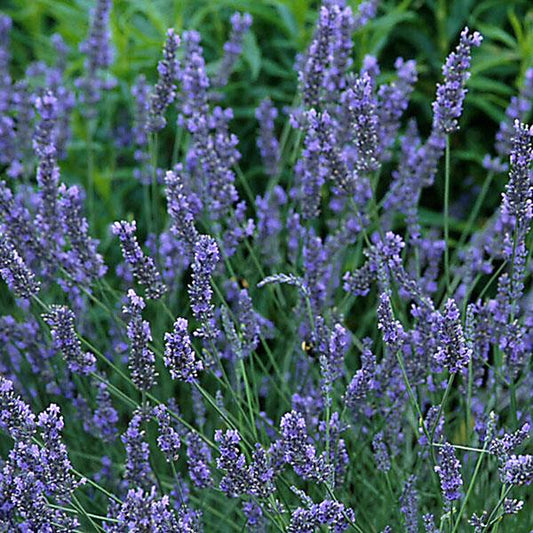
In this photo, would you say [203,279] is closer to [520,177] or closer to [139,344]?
[139,344]

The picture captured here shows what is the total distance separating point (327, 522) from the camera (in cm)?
173

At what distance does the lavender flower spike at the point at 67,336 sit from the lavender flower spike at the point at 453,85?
908mm

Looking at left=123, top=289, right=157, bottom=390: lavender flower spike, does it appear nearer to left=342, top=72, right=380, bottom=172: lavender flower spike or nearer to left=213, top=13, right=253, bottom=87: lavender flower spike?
left=342, top=72, right=380, bottom=172: lavender flower spike

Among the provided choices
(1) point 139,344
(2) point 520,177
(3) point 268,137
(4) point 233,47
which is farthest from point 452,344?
(4) point 233,47

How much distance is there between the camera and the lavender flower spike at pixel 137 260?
6.03ft

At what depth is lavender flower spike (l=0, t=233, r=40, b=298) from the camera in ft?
6.23

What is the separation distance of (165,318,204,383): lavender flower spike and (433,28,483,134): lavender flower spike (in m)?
0.80

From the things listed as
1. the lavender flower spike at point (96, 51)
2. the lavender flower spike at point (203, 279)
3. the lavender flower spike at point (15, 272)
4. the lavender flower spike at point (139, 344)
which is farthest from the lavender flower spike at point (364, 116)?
the lavender flower spike at point (96, 51)

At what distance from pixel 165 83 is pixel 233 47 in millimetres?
764

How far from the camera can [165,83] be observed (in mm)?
2420

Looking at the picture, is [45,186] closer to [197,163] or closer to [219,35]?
[197,163]

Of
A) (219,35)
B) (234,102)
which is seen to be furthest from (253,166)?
(219,35)

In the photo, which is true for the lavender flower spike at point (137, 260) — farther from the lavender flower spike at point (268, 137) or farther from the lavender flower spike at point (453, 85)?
the lavender flower spike at point (268, 137)

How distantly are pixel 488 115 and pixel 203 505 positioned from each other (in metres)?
2.28
